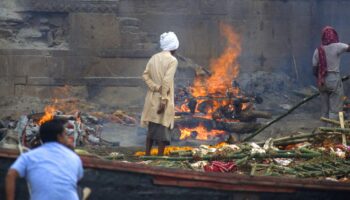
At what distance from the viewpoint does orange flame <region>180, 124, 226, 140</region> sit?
1339cm

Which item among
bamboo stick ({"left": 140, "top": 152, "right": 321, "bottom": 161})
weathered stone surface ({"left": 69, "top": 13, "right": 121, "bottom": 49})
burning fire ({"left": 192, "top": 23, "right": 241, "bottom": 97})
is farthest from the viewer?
burning fire ({"left": 192, "top": 23, "right": 241, "bottom": 97})

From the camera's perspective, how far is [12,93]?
16875 mm

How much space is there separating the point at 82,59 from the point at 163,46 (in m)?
7.07

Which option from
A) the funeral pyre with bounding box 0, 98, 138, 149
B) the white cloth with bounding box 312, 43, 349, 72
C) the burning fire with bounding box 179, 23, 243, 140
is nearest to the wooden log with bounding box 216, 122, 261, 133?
the burning fire with bounding box 179, 23, 243, 140

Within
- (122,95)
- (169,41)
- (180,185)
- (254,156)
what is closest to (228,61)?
(122,95)

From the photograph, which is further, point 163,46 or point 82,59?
point 82,59

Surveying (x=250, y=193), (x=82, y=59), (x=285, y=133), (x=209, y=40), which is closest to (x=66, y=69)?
(x=82, y=59)

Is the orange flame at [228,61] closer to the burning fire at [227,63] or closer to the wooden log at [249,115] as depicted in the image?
the burning fire at [227,63]

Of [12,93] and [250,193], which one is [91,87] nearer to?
[12,93]

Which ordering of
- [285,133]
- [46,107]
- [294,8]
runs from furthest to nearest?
[294,8], [46,107], [285,133]

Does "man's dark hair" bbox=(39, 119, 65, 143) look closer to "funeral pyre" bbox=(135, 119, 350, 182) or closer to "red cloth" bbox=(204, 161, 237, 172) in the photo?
"funeral pyre" bbox=(135, 119, 350, 182)

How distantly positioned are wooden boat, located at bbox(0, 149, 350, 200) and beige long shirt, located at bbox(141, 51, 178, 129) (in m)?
2.71

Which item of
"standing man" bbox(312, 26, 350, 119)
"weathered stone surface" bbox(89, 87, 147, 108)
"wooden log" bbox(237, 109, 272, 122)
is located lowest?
"wooden log" bbox(237, 109, 272, 122)

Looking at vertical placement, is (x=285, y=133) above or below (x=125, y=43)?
below
